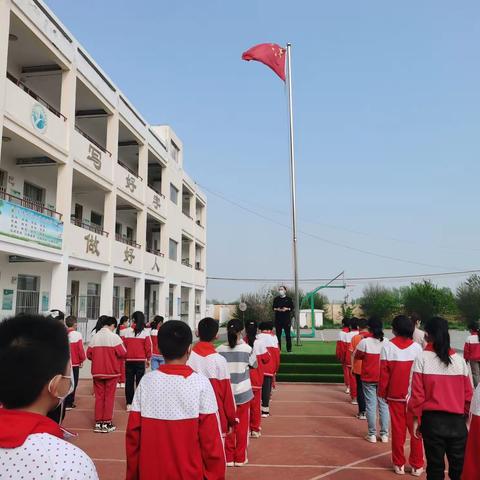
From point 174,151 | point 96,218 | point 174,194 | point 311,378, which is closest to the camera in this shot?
point 311,378

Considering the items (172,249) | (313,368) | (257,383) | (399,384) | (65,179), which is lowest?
(313,368)

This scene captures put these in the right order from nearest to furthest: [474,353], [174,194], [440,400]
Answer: [440,400] → [474,353] → [174,194]

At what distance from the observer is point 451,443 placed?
4.03 meters

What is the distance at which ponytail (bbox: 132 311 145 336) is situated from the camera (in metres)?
8.81

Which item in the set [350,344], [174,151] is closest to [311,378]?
[350,344]

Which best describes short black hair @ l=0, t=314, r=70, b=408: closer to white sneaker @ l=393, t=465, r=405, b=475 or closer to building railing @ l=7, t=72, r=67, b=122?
white sneaker @ l=393, t=465, r=405, b=475

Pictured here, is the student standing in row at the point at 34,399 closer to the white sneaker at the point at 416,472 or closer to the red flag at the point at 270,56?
the white sneaker at the point at 416,472

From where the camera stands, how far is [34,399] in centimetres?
141

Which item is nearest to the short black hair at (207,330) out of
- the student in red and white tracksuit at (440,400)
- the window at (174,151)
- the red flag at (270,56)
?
the student in red and white tracksuit at (440,400)

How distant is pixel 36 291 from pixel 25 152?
4485mm

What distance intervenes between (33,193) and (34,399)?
15.0 metres

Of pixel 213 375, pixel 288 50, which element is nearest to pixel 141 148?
pixel 288 50

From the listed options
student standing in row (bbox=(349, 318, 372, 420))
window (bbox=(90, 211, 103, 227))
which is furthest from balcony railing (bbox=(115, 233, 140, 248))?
student standing in row (bbox=(349, 318, 372, 420))

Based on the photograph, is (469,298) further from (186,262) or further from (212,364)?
(212,364)
